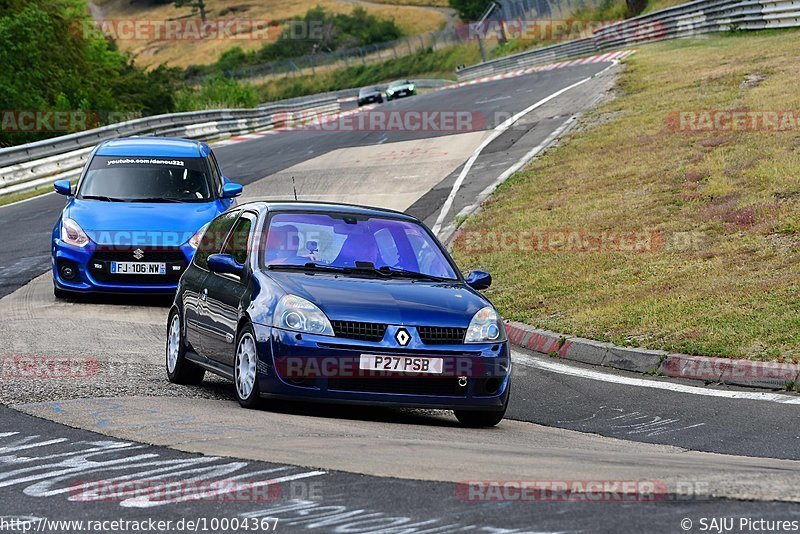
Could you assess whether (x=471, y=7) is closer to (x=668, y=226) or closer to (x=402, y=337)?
(x=668, y=226)

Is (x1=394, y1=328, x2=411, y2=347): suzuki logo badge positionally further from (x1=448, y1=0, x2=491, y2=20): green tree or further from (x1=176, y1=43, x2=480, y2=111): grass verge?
(x1=448, y1=0, x2=491, y2=20): green tree

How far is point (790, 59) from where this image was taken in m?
31.6

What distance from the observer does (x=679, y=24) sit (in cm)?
4922

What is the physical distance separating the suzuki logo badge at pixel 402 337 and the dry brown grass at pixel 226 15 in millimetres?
127496

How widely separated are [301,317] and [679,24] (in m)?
43.1

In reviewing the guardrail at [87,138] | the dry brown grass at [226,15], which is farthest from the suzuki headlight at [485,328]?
the dry brown grass at [226,15]

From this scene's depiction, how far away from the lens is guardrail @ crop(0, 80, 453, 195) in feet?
94.8

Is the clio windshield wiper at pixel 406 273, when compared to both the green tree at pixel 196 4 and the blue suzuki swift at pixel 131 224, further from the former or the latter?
the green tree at pixel 196 4

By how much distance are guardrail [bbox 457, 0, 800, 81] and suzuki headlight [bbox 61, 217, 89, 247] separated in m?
30.2

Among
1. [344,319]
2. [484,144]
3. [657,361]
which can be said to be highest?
[344,319]

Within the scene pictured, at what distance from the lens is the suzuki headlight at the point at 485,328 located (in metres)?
8.90

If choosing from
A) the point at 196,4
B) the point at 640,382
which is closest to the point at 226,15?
the point at 196,4

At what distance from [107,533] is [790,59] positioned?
94.9ft

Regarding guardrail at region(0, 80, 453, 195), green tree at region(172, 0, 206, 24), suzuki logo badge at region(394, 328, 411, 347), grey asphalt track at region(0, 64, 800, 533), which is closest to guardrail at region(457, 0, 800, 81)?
guardrail at region(0, 80, 453, 195)
